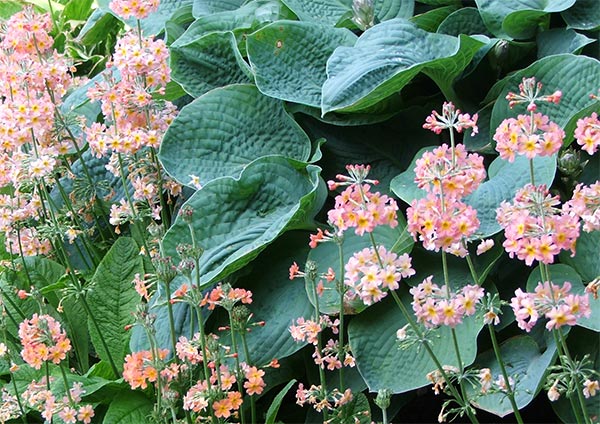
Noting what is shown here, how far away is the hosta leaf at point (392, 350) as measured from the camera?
1.23m

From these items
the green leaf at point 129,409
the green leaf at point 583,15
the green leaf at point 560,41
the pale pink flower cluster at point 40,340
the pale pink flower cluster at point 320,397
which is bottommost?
the green leaf at point 129,409

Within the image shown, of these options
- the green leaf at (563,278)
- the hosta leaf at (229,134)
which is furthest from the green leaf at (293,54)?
the green leaf at (563,278)

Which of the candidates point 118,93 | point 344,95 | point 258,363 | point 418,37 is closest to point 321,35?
point 418,37

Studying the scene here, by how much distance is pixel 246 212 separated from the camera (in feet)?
4.80

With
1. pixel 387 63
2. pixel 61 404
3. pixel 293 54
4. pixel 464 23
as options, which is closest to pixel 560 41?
pixel 464 23

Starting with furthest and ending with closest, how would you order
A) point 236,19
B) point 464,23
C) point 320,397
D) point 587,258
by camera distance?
1. point 236,19
2. point 464,23
3. point 587,258
4. point 320,397

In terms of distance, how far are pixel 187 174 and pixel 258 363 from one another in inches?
16.6

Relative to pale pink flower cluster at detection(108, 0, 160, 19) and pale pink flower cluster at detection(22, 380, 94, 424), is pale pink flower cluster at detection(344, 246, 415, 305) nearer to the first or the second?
pale pink flower cluster at detection(22, 380, 94, 424)

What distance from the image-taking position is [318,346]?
1194 mm

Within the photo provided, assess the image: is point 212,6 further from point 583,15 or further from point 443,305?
point 443,305

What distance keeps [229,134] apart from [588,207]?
0.90 meters

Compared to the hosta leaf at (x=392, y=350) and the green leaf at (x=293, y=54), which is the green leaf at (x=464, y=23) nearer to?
the green leaf at (x=293, y=54)

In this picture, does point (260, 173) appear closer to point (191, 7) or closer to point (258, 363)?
point (258, 363)

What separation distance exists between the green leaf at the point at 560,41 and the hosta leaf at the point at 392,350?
0.62m
